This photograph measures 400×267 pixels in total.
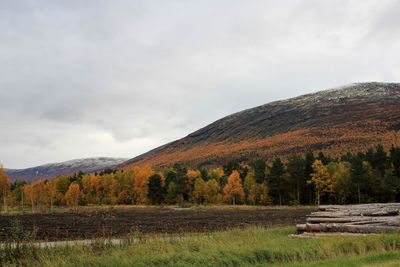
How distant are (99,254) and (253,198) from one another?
7413 centimetres

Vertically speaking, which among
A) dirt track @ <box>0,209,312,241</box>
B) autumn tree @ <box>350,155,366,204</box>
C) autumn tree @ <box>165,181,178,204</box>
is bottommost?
autumn tree @ <box>165,181,178,204</box>

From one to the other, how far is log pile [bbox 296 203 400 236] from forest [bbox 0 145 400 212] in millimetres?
49746

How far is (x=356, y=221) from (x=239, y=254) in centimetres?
876

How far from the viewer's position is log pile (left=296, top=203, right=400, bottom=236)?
52.3ft

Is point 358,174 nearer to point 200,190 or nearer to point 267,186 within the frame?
point 267,186

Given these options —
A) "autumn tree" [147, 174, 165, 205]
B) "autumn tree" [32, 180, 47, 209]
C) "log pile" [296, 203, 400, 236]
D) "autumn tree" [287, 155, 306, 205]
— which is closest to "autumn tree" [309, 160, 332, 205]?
"autumn tree" [287, 155, 306, 205]

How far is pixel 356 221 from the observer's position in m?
17.2

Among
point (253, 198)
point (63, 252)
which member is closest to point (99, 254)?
point (63, 252)

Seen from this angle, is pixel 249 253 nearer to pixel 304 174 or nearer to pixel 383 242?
pixel 383 242

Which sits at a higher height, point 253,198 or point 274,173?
point 274,173

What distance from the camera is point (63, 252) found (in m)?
13.8

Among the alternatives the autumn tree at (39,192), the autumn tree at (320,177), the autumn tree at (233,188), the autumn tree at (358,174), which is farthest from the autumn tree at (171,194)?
the autumn tree at (358,174)

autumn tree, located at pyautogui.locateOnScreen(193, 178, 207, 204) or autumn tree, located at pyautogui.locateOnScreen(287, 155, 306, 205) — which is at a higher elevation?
autumn tree, located at pyautogui.locateOnScreen(287, 155, 306, 205)

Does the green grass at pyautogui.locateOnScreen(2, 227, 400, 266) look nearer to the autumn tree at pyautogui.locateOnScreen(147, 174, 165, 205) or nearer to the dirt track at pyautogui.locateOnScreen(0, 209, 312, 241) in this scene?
the dirt track at pyautogui.locateOnScreen(0, 209, 312, 241)
